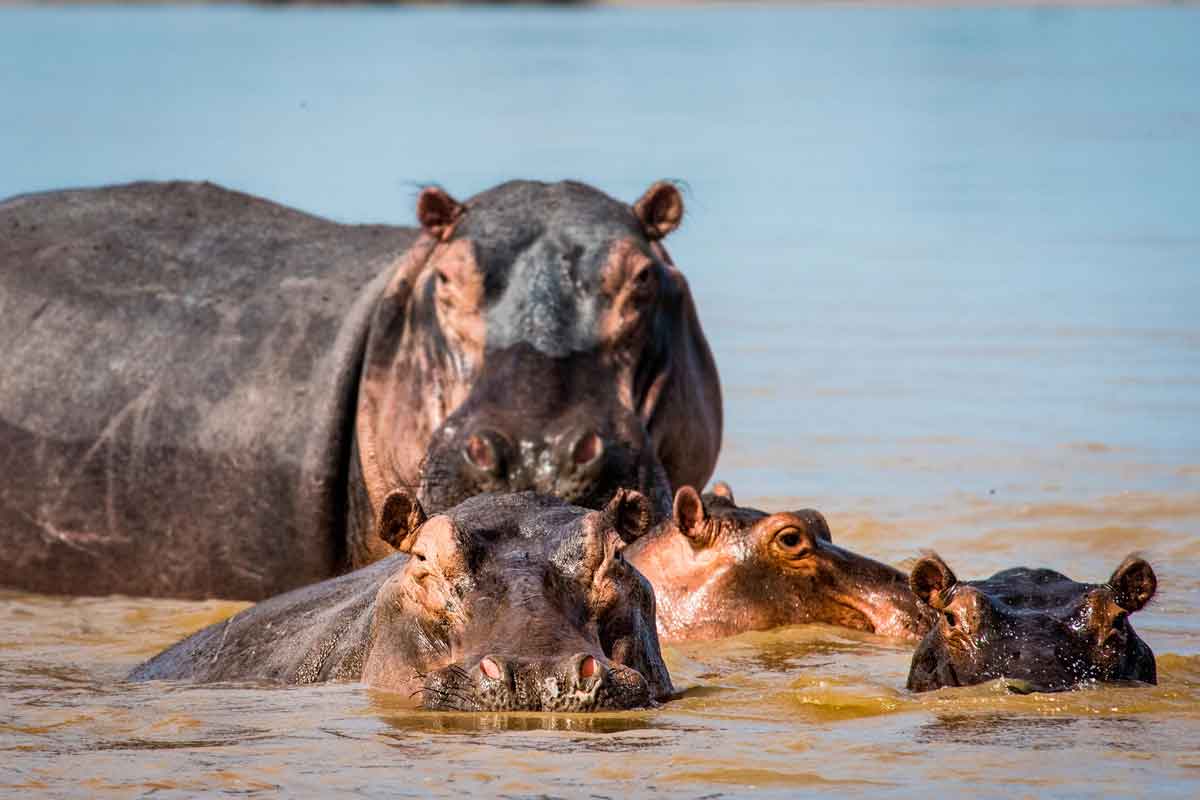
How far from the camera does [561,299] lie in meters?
9.80

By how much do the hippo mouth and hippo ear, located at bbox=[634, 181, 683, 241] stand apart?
3953mm

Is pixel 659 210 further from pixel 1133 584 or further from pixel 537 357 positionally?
pixel 1133 584

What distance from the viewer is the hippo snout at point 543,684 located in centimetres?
657

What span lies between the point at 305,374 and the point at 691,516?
2274 millimetres

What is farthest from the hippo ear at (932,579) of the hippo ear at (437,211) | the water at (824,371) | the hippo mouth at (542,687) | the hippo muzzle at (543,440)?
the hippo ear at (437,211)

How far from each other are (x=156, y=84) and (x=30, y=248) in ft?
145

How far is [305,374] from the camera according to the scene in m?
10.8

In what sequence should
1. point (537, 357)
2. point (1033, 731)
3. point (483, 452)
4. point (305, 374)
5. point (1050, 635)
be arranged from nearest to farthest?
point (1033, 731) < point (1050, 635) < point (483, 452) < point (537, 357) < point (305, 374)

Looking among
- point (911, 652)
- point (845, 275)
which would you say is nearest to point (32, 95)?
point (845, 275)

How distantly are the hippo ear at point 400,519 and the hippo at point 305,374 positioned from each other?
179 centimetres

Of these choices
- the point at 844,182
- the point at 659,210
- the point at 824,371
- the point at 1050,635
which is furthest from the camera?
the point at 844,182

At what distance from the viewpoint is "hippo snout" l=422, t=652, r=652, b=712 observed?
6566 mm

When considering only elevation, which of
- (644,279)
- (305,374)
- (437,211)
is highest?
(437,211)

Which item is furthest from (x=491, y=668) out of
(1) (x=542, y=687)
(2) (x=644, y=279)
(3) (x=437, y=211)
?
(3) (x=437, y=211)
